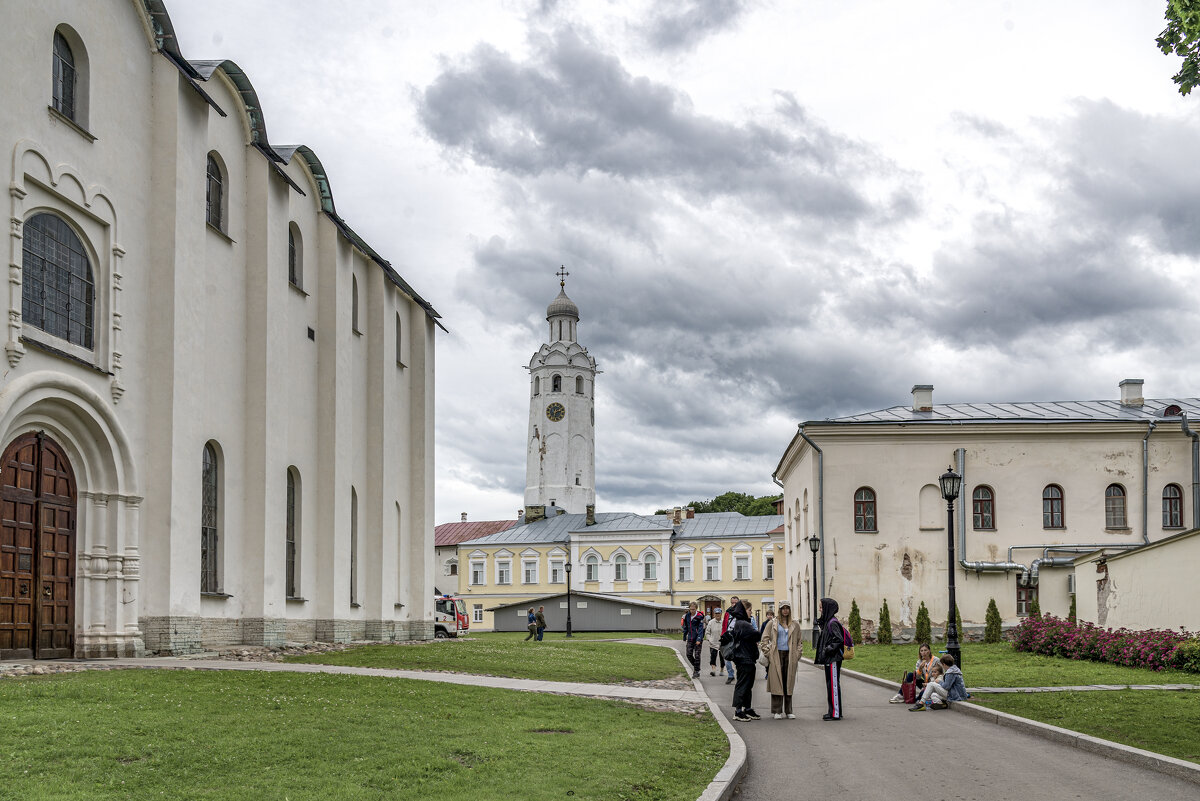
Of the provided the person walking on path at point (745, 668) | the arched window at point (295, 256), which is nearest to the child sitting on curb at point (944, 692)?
the person walking on path at point (745, 668)

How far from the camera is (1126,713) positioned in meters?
14.7

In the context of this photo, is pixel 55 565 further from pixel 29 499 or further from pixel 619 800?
pixel 619 800

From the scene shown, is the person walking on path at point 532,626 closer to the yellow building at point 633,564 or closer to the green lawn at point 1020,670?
the green lawn at point 1020,670

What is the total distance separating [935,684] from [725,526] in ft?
220

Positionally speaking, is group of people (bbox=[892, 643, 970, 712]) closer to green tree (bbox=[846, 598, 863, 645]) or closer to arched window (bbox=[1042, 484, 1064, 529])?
green tree (bbox=[846, 598, 863, 645])

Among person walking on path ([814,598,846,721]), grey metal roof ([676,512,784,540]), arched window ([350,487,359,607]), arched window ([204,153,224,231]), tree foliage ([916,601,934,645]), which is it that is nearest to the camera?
person walking on path ([814,598,846,721])

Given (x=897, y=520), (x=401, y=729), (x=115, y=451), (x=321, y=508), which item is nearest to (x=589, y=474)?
(x=897, y=520)

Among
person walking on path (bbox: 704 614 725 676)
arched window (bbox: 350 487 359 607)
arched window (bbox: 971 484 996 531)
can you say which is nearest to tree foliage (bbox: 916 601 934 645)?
arched window (bbox: 971 484 996 531)

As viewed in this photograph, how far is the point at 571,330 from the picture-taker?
109000 millimetres

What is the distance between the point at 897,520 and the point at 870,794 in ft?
99.5

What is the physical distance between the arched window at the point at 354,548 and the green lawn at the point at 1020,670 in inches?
525

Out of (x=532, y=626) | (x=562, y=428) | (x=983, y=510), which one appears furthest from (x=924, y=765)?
(x=562, y=428)

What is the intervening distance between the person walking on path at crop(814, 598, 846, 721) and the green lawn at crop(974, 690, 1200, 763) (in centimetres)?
224

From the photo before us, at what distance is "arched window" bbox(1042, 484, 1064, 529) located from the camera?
3962cm
